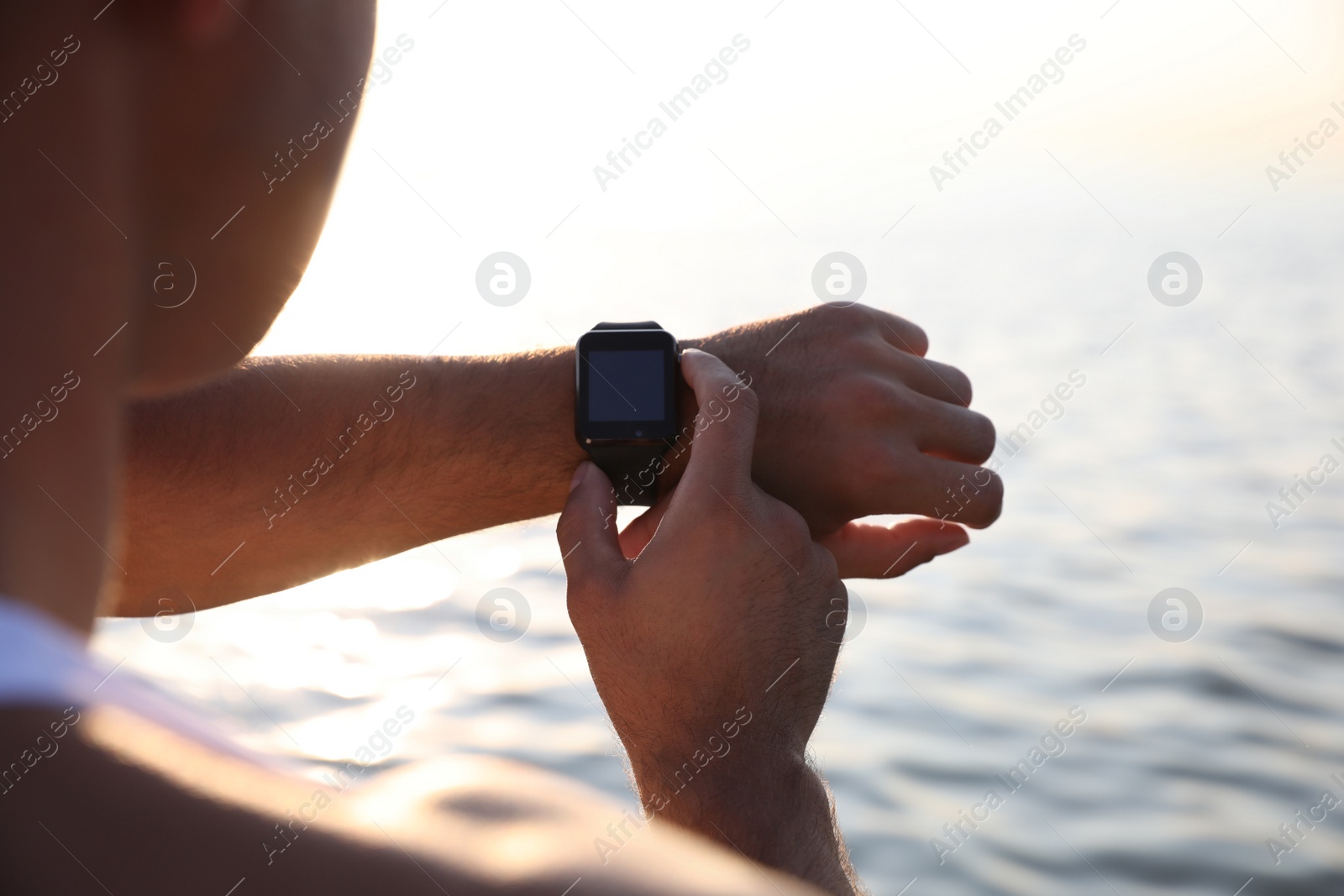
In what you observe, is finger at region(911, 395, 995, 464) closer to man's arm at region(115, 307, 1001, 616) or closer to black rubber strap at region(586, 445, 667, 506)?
man's arm at region(115, 307, 1001, 616)

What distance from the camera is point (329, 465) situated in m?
2.36

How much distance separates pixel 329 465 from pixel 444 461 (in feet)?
0.85

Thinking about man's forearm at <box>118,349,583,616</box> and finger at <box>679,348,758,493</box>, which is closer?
finger at <box>679,348,758,493</box>

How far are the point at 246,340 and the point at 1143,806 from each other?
174 inches

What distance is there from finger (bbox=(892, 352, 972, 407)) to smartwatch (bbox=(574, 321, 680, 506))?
1.89ft

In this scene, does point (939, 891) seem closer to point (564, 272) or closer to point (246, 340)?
point (246, 340)

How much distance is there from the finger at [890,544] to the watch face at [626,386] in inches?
21.5

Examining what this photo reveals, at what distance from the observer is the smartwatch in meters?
2.20

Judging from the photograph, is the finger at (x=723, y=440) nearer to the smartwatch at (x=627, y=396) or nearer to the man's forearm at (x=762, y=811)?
the smartwatch at (x=627, y=396)

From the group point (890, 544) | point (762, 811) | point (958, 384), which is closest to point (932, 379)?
point (958, 384)

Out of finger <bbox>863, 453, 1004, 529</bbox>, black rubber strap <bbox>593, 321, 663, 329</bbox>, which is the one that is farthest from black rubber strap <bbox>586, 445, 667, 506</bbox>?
finger <bbox>863, 453, 1004, 529</bbox>

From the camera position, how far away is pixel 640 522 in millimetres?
2266

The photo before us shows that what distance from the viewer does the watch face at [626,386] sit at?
2195 millimetres

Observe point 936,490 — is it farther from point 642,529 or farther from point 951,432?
point 642,529
